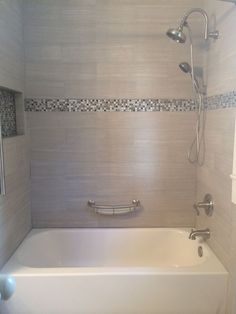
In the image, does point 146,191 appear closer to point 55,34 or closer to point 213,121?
point 213,121

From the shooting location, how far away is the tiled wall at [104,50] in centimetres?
222

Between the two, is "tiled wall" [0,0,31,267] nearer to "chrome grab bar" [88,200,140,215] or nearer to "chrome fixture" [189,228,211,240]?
"chrome grab bar" [88,200,140,215]

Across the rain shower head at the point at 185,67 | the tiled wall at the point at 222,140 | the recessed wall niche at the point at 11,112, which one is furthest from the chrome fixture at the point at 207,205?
the recessed wall niche at the point at 11,112

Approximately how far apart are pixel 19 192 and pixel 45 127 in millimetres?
581

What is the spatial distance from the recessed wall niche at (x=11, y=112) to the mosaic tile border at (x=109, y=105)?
0.08 metres

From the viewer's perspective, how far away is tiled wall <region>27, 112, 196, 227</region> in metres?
2.33

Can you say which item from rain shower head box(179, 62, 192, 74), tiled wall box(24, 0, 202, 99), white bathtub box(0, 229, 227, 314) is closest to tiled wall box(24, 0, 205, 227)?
tiled wall box(24, 0, 202, 99)

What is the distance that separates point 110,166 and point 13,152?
2.62ft

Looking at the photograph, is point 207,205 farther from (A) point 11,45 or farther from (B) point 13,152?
(A) point 11,45

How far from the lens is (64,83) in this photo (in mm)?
2283

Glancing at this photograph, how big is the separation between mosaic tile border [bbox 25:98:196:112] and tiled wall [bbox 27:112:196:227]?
0.04 m

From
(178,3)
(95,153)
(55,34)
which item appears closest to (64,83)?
(55,34)

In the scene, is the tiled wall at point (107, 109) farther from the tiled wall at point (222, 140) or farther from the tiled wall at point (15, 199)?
the tiled wall at point (222, 140)

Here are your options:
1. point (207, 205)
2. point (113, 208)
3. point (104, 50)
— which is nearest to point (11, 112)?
point (104, 50)
